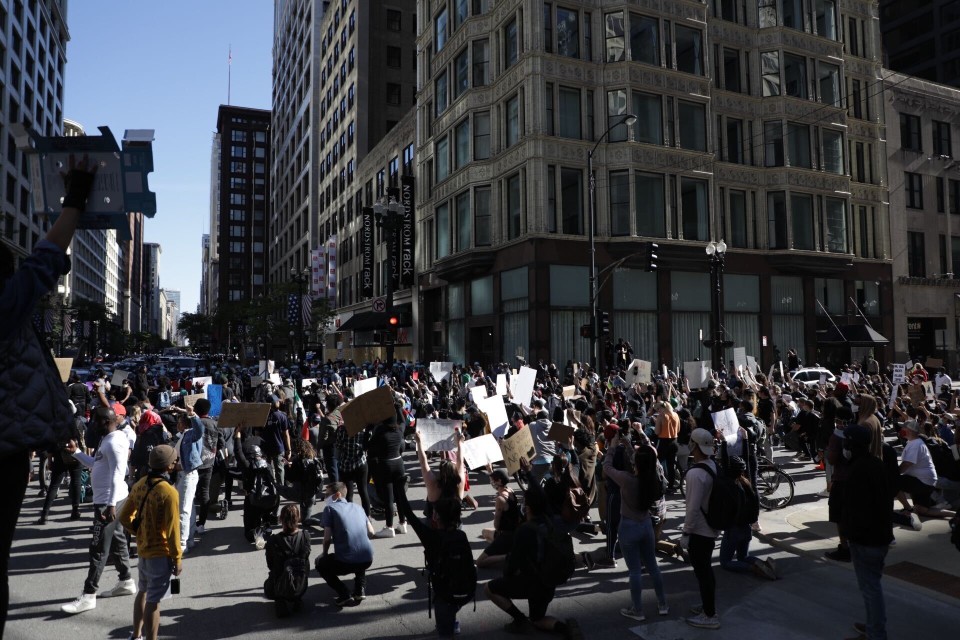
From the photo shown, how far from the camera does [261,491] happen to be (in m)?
10.6

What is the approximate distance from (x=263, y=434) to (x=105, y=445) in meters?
4.68

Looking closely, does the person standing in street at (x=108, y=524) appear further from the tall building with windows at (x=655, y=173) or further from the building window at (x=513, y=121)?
the building window at (x=513, y=121)

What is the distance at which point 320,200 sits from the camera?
72.9 m

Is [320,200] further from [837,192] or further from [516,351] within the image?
[837,192]

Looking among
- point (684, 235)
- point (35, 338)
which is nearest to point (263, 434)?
point (35, 338)

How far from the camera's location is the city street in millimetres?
6480

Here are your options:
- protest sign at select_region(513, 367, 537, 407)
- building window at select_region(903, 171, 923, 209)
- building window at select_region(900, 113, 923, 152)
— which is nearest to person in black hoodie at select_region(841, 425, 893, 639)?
protest sign at select_region(513, 367, 537, 407)

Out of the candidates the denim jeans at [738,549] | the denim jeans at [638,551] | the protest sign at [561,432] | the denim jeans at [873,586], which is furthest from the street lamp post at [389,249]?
the denim jeans at [873,586]

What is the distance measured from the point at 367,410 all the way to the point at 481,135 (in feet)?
91.6

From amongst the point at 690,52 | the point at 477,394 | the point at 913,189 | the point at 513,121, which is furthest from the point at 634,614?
the point at 913,189

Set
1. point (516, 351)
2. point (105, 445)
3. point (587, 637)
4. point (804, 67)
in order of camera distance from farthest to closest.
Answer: point (804, 67), point (516, 351), point (105, 445), point (587, 637)

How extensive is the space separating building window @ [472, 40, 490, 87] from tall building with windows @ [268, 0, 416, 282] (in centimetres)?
2432

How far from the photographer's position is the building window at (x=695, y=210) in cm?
3388

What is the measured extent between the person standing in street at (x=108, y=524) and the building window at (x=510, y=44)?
97.6ft
